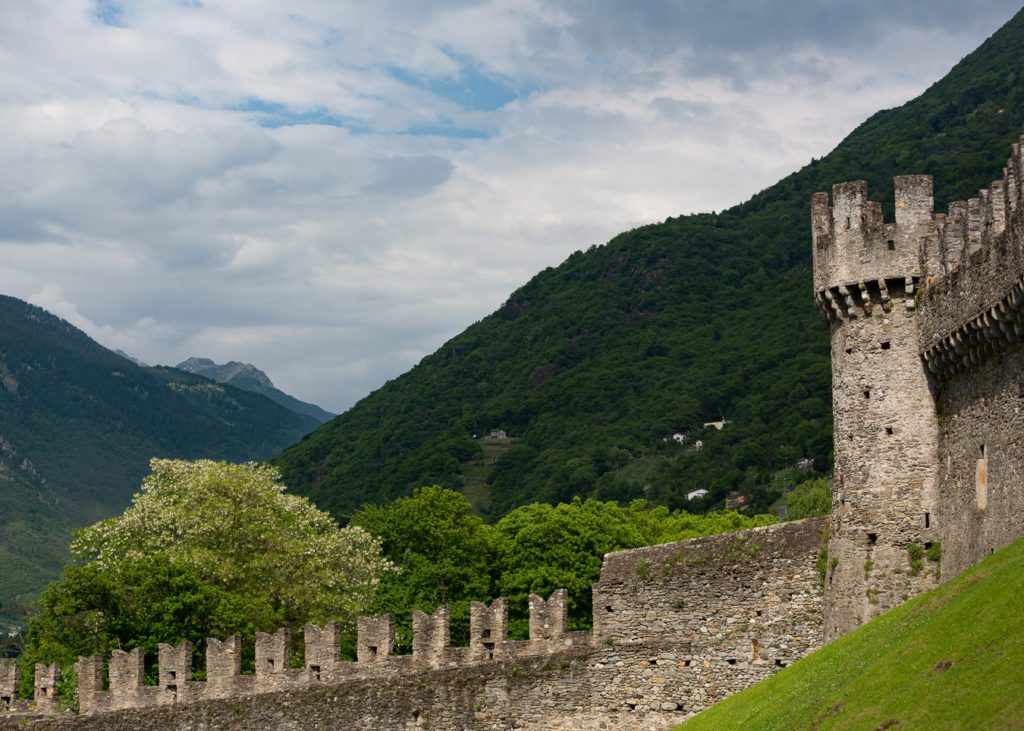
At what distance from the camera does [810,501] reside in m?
86.9

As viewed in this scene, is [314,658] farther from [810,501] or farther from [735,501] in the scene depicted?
[735,501]

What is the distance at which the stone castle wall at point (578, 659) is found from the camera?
3516 centimetres

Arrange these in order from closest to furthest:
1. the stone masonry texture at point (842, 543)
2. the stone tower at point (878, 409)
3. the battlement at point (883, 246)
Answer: the stone masonry texture at point (842, 543), the stone tower at point (878, 409), the battlement at point (883, 246)

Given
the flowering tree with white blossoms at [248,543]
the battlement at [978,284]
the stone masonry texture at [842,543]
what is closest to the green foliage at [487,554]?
the flowering tree with white blossoms at [248,543]

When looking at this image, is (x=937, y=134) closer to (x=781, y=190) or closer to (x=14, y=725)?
(x=781, y=190)

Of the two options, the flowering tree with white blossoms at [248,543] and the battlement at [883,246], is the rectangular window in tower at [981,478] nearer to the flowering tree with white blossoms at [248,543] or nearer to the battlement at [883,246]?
the battlement at [883,246]

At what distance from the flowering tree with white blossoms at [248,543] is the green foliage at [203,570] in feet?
0.16

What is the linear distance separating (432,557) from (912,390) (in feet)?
106

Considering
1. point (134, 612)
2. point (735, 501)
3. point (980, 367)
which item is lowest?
point (134, 612)

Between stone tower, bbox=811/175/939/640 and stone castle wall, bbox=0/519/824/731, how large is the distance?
1.75m

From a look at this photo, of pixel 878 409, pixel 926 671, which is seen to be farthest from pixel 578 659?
pixel 926 671

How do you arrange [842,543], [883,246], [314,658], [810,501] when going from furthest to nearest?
1. [810,501]
2. [314,658]
3. [883,246]
4. [842,543]

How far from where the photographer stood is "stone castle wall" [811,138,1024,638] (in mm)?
29781

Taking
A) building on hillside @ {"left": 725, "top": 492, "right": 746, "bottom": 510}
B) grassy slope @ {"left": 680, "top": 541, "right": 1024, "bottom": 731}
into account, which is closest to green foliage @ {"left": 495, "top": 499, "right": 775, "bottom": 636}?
grassy slope @ {"left": 680, "top": 541, "right": 1024, "bottom": 731}
